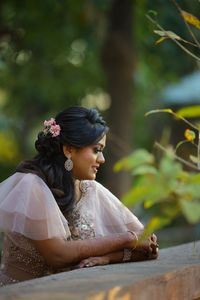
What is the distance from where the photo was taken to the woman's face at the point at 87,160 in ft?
14.8

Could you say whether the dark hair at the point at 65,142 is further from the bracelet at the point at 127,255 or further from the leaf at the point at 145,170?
the leaf at the point at 145,170

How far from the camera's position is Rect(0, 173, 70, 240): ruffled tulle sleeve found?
407cm

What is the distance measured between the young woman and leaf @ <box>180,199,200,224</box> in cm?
185

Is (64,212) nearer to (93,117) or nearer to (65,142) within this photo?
(65,142)

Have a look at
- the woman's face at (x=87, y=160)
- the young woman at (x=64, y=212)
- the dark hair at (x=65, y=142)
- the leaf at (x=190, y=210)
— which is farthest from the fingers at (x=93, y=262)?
the leaf at (x=190, y=210)

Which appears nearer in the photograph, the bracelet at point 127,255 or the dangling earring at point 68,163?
the bracelet at point 127,255

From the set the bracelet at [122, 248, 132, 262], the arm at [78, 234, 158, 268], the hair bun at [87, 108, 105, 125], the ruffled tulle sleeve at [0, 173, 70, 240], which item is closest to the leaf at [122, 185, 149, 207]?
the ruffled tulle sleeve at [0, 173, 70, 240]

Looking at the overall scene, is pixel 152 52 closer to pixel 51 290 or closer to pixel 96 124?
pixel 96 124

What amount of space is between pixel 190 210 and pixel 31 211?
1.90 metres

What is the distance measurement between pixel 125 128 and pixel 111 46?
45.0 inches

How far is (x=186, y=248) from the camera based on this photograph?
16.1 ft

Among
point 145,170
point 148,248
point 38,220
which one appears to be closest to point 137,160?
point 145,170

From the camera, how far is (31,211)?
13.4 feet

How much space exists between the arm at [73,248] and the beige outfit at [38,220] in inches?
1.8
